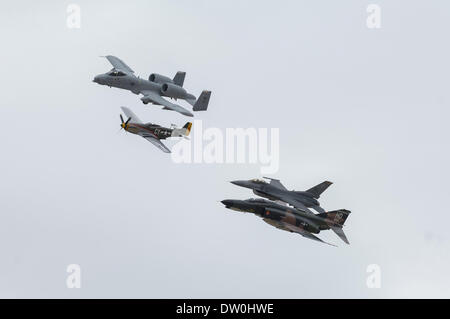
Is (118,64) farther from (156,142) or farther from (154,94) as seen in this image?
(156,142)

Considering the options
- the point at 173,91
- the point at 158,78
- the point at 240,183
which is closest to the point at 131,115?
the point at 173,91

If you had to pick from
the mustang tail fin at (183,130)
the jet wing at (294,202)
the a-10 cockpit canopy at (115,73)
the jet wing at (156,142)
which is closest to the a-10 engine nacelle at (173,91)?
the a-10 cockpit canopy at (115,73)

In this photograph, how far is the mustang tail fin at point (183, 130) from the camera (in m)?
118

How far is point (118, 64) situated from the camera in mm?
128625

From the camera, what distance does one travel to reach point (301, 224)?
109m

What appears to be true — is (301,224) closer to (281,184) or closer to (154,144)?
(281,184)

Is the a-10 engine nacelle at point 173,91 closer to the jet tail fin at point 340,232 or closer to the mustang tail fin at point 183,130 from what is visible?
the mustang tail fin at point 183,130

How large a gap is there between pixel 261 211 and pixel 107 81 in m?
25.9

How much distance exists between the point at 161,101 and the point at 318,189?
813 inches

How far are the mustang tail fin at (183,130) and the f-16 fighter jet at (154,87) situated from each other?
1569 millimetres

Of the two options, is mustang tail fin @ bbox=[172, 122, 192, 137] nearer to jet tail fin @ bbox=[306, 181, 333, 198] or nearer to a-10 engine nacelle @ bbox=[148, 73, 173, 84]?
a-10 engine nacelle @ bbox=[148, 73, 173, 84]
